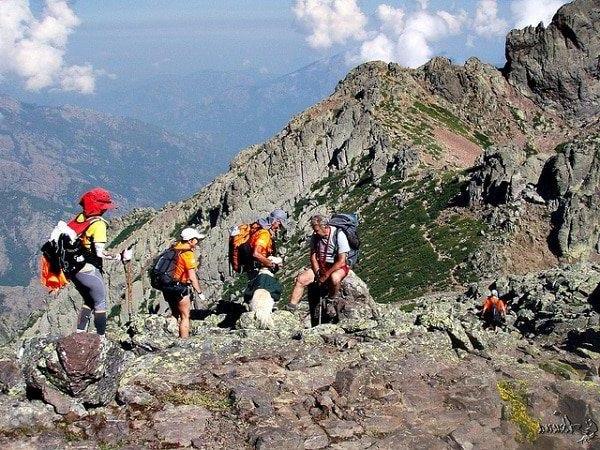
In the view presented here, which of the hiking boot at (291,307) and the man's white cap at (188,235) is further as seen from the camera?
the hiking boot at (291,307)

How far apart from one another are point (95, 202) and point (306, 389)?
5.69 meters

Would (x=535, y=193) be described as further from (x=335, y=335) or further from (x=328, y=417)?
(x=328, y=417)

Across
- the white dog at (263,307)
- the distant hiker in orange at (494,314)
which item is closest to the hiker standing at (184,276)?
the white dog at (263,307)

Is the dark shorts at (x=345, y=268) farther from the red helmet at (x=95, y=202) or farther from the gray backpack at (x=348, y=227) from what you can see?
the red helmet at (x=95, y=202)

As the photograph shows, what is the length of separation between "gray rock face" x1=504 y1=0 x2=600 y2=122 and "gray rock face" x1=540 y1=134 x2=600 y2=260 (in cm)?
5068

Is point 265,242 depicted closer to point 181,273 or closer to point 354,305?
point 181,273

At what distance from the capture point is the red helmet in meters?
12.2

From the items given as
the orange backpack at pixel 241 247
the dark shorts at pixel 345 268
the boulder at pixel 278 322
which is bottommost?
the boulder at pixel 278 322

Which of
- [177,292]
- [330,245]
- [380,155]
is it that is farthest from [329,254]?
[380,155]

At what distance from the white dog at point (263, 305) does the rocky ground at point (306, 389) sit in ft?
1.05

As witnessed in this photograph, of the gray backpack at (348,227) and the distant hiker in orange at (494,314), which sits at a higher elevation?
the gray backpack at (348,227)

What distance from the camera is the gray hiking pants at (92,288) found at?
41.3ft

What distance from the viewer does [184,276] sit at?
48.2 feet

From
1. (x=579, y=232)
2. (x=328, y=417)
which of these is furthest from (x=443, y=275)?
(x=328, y=417)
